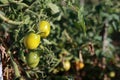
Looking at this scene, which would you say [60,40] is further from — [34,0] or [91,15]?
[34,0]

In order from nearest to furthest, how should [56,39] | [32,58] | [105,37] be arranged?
[32,58] → [56,39] → [105,37]

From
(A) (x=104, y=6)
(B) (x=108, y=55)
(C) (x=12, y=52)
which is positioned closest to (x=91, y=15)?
(A) (x=104, y=6)

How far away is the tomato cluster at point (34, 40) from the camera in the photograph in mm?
1763

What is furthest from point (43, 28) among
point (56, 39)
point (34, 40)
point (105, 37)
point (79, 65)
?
point (105, 37)

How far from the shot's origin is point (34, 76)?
87.3 inches

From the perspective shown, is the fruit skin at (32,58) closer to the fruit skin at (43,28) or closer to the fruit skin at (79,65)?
the fruit skin at (43,28)

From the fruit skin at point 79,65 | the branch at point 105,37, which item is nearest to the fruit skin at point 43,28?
the fruit skin at point 79,65

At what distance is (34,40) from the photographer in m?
1.75

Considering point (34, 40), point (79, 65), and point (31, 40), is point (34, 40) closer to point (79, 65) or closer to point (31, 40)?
point (31, 40)

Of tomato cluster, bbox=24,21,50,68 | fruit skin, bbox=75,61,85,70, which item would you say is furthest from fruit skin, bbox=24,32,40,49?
fruit skin, bbox=75,61,85,70

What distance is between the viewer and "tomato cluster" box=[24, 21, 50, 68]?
176 centimetres

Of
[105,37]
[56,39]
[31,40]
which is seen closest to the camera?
[31,40]

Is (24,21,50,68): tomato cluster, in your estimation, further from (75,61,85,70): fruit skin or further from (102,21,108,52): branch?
(102,21,108,52): branch

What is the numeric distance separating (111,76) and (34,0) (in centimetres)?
162
